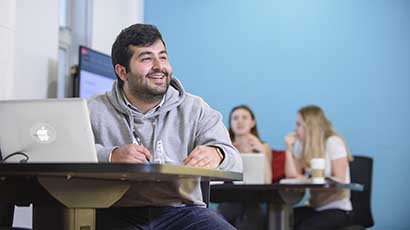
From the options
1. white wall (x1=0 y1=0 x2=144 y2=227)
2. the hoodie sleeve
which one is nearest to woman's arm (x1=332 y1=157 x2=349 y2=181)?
white wall (x1=0 y1=0 x2=144 y2=227)

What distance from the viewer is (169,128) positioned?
252cm

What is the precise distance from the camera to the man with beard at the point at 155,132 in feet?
7.71

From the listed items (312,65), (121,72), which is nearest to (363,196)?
(312,65)

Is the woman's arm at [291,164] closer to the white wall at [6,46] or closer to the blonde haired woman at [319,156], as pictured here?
the blonde haired woman at [319,156]

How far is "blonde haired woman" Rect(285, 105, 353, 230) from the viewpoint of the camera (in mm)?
4949

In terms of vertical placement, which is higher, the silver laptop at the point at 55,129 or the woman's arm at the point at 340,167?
the silver laptop at the point at 55,129

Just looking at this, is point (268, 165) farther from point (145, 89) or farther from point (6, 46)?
point (145, 89)

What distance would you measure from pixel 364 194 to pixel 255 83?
159cm

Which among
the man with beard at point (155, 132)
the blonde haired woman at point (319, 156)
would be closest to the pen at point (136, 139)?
the man with beard at point (155, 132)

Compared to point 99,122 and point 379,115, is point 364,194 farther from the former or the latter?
point 99,122

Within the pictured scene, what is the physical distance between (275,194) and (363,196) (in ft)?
4.43

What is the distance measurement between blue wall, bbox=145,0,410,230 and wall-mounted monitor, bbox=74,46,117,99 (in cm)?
186

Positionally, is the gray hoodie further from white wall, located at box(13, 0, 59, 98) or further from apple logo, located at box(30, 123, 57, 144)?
white wall, located at box(13, 0, 59, 98)

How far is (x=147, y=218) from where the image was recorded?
2367 mm
